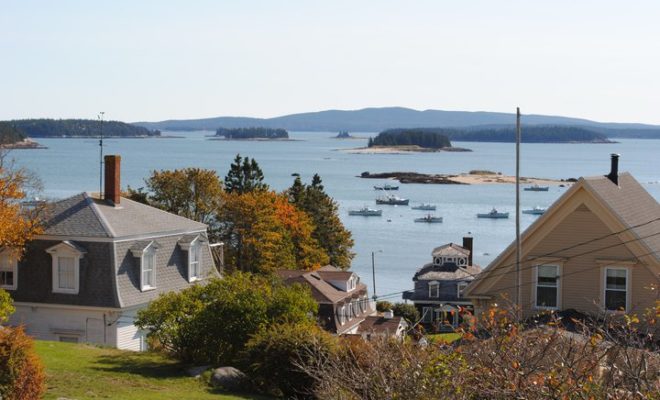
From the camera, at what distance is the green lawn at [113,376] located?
18.7 metres

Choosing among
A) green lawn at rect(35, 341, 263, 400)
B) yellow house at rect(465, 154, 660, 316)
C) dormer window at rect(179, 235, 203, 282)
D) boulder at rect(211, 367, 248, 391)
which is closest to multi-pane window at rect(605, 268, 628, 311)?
yellow house at rect(465, 154, 660, 316)

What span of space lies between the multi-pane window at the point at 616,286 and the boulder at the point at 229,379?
8.06 m

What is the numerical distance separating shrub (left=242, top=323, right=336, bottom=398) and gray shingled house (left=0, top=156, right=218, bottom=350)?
10971 mm

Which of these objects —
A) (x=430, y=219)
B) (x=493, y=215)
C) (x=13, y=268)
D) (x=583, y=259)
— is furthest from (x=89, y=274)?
(x=493, y=215)

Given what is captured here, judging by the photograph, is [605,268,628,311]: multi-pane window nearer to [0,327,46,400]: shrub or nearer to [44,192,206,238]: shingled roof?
[0,327,46,400]: shrub

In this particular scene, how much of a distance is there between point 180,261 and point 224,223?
90.4ft

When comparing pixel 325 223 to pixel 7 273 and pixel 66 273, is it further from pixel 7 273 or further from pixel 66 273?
pixel 66 273

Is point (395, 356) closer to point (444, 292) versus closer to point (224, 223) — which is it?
point (224, 223)

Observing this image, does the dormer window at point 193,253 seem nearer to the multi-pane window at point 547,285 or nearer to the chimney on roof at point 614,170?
the multi-pane window at point 547,285

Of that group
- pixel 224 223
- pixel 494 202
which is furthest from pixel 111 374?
pixel 494 202

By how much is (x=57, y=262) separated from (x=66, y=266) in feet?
0.99

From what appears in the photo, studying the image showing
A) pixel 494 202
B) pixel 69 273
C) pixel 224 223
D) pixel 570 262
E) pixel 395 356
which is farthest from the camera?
pixel 494 202

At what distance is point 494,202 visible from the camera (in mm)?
177375

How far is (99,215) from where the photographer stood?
32.1 meters
